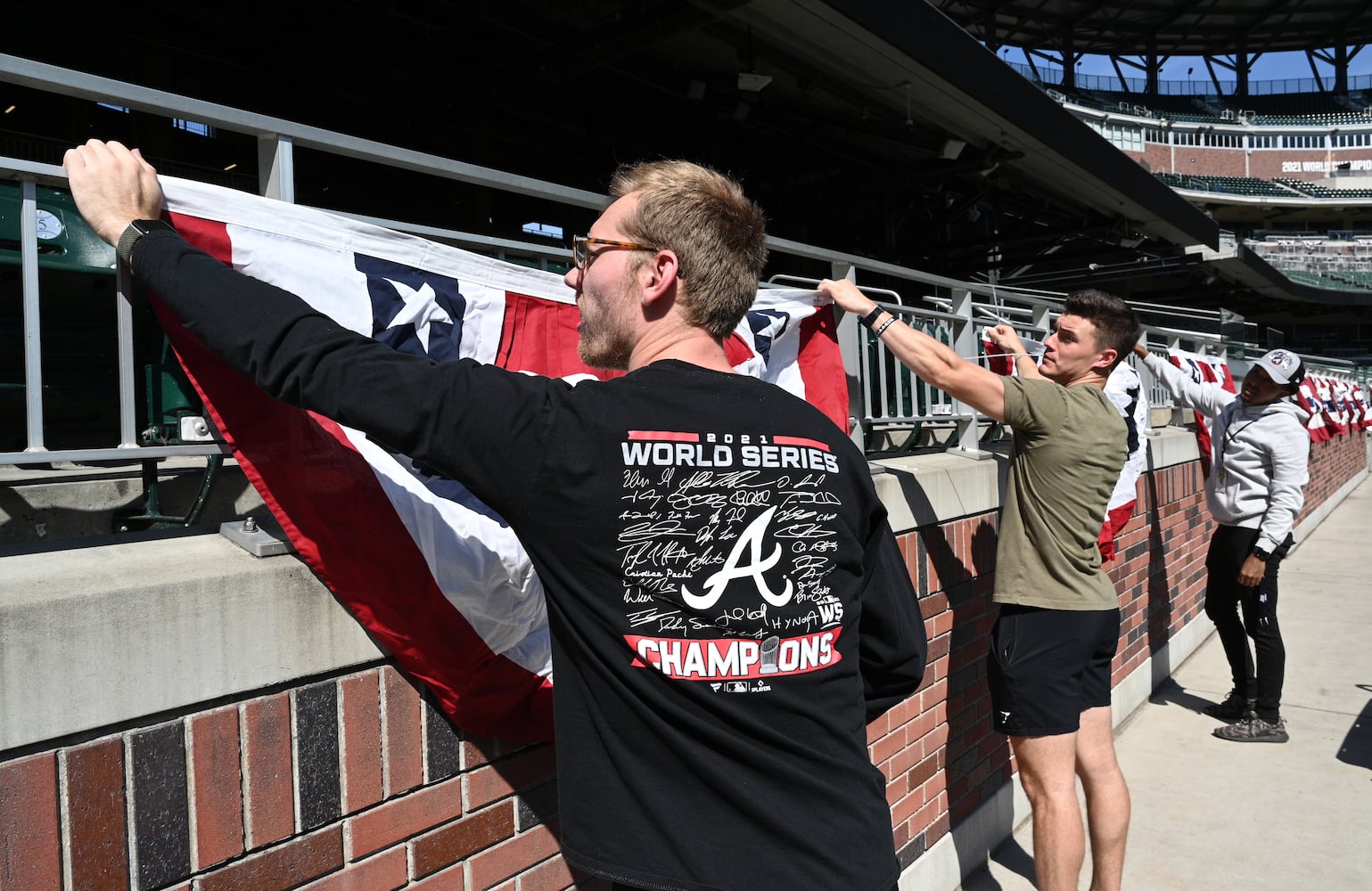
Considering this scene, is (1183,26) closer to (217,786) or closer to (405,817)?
(405,817)

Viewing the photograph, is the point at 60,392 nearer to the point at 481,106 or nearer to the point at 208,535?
the point at 208,535

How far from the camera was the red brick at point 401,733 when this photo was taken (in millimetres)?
1875

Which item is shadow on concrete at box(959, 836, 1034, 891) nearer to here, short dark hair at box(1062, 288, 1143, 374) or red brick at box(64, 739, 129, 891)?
short dark hair at box(1062, 288, 1143, 374)

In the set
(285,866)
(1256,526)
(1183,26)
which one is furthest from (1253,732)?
(1183,26)

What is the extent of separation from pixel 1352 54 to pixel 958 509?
86880 mm

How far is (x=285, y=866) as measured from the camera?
5.57 feet

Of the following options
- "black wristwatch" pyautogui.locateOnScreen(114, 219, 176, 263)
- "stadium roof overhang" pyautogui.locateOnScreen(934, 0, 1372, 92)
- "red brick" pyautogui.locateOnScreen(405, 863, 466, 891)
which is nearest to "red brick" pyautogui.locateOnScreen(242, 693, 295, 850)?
"red brick" pyautogui.locateOnScreen(405, 863, 466, 891)

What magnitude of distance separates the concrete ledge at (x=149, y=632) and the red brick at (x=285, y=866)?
Result: 30cm

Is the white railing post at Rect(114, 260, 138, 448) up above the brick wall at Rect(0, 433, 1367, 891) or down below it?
above

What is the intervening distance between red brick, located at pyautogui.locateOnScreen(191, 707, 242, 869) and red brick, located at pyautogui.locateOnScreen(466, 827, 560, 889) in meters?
0.56

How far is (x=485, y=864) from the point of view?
205 cm

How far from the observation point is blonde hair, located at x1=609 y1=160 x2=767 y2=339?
5.41 feet

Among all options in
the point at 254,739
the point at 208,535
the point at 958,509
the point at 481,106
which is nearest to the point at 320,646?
the point at 254,739

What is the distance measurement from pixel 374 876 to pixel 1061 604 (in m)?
2.54
